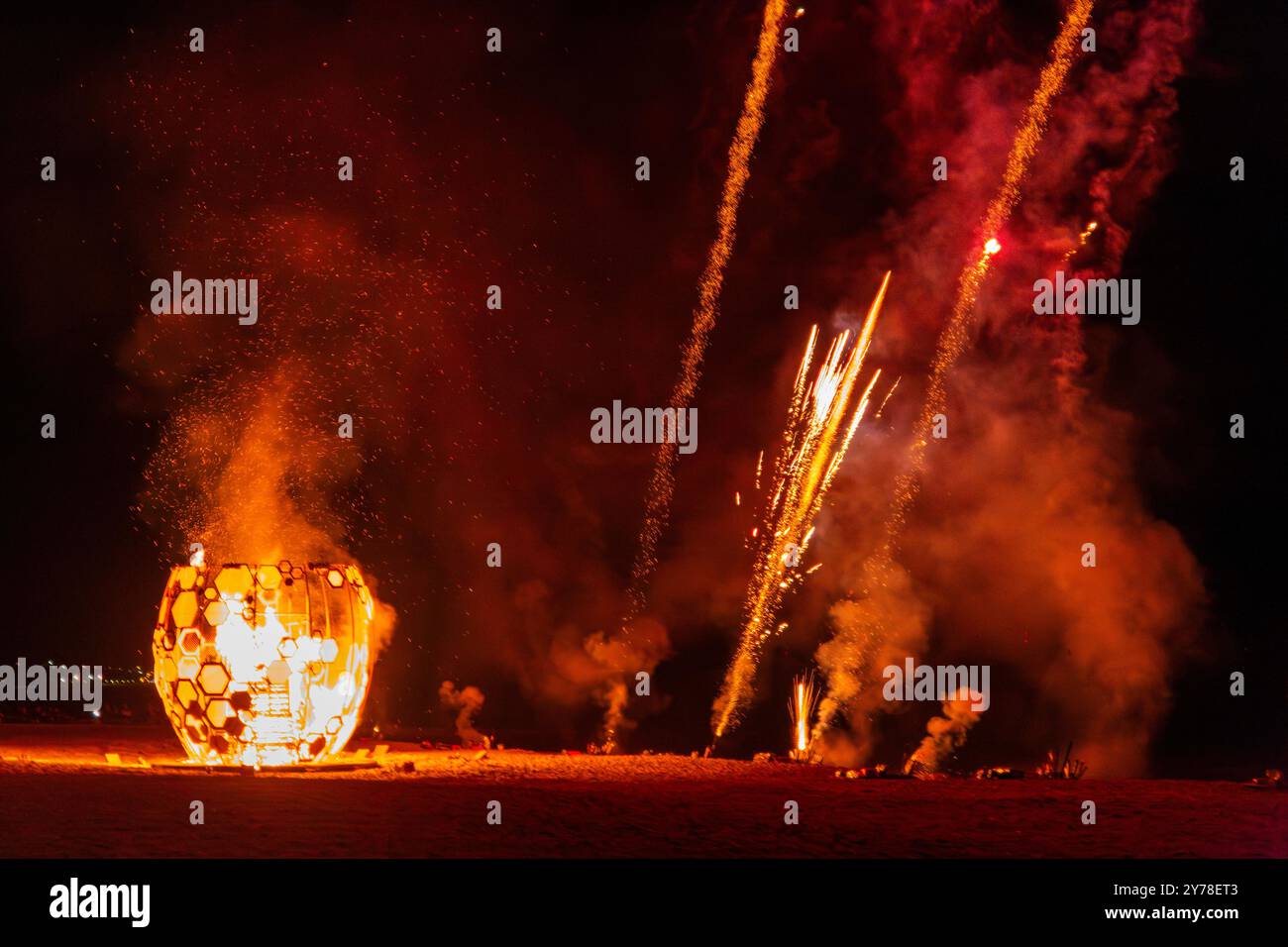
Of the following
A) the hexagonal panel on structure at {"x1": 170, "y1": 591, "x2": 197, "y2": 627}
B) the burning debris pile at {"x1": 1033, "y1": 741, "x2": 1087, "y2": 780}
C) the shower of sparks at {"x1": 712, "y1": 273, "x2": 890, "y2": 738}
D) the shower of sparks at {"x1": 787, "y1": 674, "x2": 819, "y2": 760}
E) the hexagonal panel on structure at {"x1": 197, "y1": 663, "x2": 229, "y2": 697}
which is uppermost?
the shower of sparks at {"x1": 712, "y1": 273, "x2": 890, "y2": 738}

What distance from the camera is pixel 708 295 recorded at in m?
20.6

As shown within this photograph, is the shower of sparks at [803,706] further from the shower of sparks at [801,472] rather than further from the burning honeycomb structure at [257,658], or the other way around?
the burning honeycomb structure at [257,658]

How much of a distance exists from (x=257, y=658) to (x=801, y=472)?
8093 mm

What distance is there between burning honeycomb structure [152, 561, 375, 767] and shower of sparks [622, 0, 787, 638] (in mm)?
8173

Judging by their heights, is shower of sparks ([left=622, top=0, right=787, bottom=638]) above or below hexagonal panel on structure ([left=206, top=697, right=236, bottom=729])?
above

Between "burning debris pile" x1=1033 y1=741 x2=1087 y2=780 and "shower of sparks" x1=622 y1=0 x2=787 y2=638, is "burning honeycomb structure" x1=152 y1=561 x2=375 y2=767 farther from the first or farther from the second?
"shower of sparks" x1=622 y1=0 x2=787 y2=638

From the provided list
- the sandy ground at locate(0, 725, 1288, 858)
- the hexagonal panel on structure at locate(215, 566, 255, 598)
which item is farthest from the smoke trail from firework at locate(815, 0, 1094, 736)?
the hexagonal panel on structure at locate(215, 566, 255, 598)

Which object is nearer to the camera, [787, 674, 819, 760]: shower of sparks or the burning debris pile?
the burning debris pile

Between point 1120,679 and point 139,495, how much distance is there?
49.5 feet

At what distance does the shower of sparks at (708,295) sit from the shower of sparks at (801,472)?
1.63 metres

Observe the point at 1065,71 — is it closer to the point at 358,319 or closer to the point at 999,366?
the point at 999,366

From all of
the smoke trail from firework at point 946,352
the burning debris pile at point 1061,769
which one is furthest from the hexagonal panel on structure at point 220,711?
the smoke trail from firework at point 946,352

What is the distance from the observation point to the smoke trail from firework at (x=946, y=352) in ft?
55.6

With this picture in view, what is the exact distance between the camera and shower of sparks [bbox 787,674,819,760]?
21.1 metres
